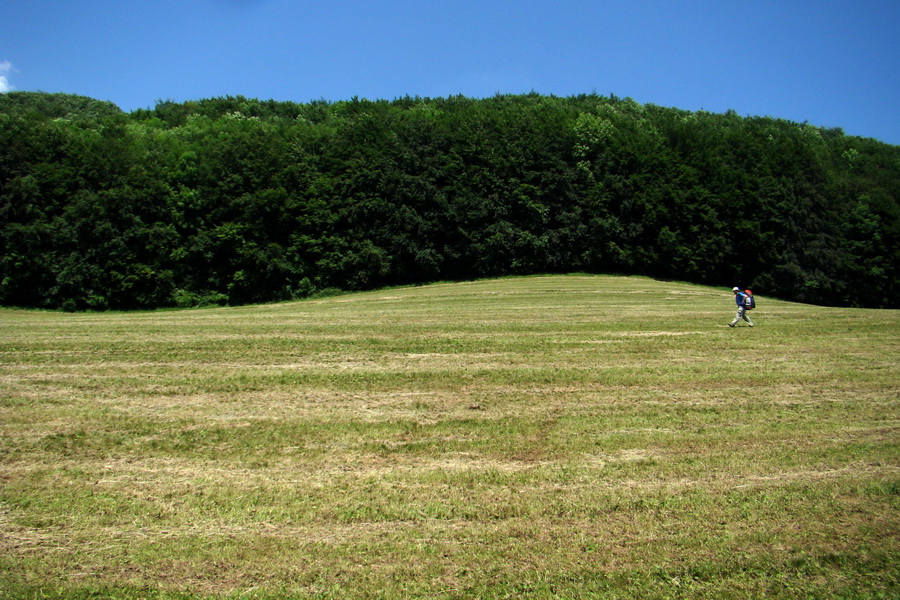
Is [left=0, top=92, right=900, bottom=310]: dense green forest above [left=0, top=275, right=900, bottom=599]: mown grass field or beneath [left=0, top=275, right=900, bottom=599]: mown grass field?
above

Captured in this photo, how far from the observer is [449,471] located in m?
8.43

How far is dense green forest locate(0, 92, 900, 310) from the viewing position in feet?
144

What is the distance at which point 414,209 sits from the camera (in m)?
49.8

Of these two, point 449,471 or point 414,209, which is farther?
point 414,209

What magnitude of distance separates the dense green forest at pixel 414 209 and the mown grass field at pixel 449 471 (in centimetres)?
3052

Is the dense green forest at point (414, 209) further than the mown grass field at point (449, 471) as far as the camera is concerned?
Yes

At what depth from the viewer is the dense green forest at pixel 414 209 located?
144 ft

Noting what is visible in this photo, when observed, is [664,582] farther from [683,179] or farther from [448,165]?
[683,179]

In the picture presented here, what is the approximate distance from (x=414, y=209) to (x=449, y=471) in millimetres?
42897

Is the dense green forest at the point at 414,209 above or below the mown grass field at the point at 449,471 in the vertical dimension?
above

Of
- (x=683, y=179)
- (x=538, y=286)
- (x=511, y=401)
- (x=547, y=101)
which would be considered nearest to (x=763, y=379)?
(x=511, y=401)

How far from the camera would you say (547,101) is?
79062 millimetres

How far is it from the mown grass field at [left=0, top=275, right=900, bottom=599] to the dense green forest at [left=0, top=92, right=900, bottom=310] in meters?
30.5

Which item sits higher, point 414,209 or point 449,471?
point 414,209
